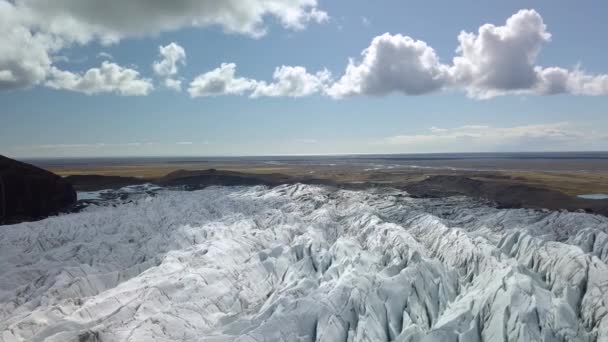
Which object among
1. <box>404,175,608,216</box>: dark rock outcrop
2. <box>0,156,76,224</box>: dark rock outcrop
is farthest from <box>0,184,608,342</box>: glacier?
<box>0,156,76,224</box>: dark rock outcrop

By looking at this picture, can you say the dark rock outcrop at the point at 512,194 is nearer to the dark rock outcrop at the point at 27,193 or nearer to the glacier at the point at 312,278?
the glacier at the point at 312,278

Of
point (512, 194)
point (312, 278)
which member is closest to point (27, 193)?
point (312, 278)

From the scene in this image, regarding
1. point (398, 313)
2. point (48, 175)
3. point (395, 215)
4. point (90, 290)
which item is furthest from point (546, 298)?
point (48, 175)

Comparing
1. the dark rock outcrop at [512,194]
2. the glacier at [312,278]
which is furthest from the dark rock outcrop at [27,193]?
the dark rock outcrop at [512,194]

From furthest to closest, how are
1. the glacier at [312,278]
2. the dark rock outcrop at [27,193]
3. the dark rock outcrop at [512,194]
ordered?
the dark rock outcrop at [27,193] < the dark rock outcrop at [512,194] < the glacier at [312,278]

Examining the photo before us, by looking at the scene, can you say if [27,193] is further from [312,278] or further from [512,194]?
[512,194]
